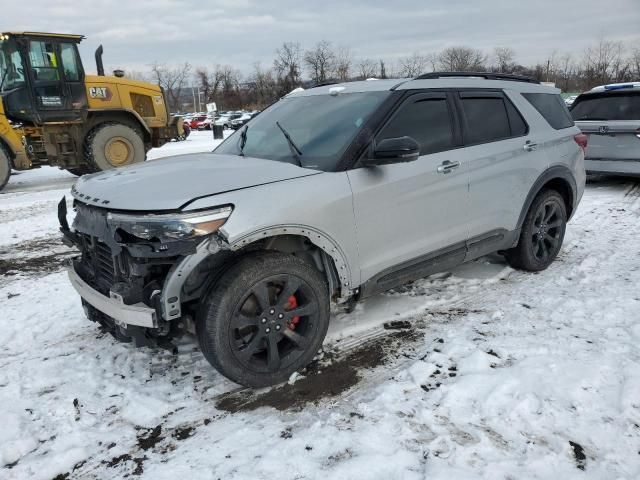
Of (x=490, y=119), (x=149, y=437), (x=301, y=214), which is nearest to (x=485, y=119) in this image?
(x=490, y=119)

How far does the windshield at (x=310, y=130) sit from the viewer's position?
3410 mm

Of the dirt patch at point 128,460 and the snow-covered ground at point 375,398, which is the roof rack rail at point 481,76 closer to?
the snow-covered ground at point 375,398

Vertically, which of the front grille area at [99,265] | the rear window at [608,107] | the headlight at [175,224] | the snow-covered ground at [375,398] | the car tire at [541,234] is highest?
the rear window at [608,107]

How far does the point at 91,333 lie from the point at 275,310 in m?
1.78

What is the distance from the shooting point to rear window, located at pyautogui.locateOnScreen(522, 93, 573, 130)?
4816 millimetres

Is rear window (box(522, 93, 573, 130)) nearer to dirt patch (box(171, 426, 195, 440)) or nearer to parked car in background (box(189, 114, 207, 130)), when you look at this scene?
dirt patch (box(171, 426, 195, 440))

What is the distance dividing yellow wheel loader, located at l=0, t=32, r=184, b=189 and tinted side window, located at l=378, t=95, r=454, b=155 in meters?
9.51

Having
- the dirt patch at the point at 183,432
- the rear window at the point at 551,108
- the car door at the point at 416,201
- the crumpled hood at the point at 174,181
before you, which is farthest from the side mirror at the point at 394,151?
the rear window at the point at 551,108

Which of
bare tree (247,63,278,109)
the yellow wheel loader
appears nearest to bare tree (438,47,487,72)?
bare tree (247,63,278,109)

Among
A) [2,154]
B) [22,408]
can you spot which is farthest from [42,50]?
[22,408]

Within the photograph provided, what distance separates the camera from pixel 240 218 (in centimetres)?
275

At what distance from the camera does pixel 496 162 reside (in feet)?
13.8

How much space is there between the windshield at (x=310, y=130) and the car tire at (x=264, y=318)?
2.53 ft

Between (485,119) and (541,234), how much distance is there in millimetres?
1396
